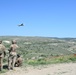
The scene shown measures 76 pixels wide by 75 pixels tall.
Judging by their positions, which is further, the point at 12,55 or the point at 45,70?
the point at 12,55

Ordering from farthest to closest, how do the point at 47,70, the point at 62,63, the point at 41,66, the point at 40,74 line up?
the point at 62,63, the point at 41,66, the point at 47,70, the point at 40,74

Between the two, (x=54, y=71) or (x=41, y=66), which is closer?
(x=54, y=71)

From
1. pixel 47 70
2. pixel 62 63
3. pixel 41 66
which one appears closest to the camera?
pixel 47 70

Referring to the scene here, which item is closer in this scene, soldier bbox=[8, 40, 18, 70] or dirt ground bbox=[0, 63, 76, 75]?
dirt ground bbox=[0, 63, 76, 75]

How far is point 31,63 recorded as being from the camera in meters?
21.1

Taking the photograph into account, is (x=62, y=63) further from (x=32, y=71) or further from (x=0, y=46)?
(x=0, y=46)

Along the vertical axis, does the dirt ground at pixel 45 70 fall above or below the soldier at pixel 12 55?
below

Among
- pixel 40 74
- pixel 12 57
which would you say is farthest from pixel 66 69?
pixel 12 57

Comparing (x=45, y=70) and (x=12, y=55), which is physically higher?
(x=12, y=55)

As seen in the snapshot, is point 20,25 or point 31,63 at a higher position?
point 20,25

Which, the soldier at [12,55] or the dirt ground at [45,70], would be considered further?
the soldier at [12,55]

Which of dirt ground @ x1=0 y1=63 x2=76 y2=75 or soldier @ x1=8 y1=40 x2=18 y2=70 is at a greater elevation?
soldier @ x1=8 y1=40 x2=18 y2=70

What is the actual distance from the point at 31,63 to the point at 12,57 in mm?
2712

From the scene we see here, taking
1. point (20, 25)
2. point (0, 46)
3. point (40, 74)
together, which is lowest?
point (40, 74)
